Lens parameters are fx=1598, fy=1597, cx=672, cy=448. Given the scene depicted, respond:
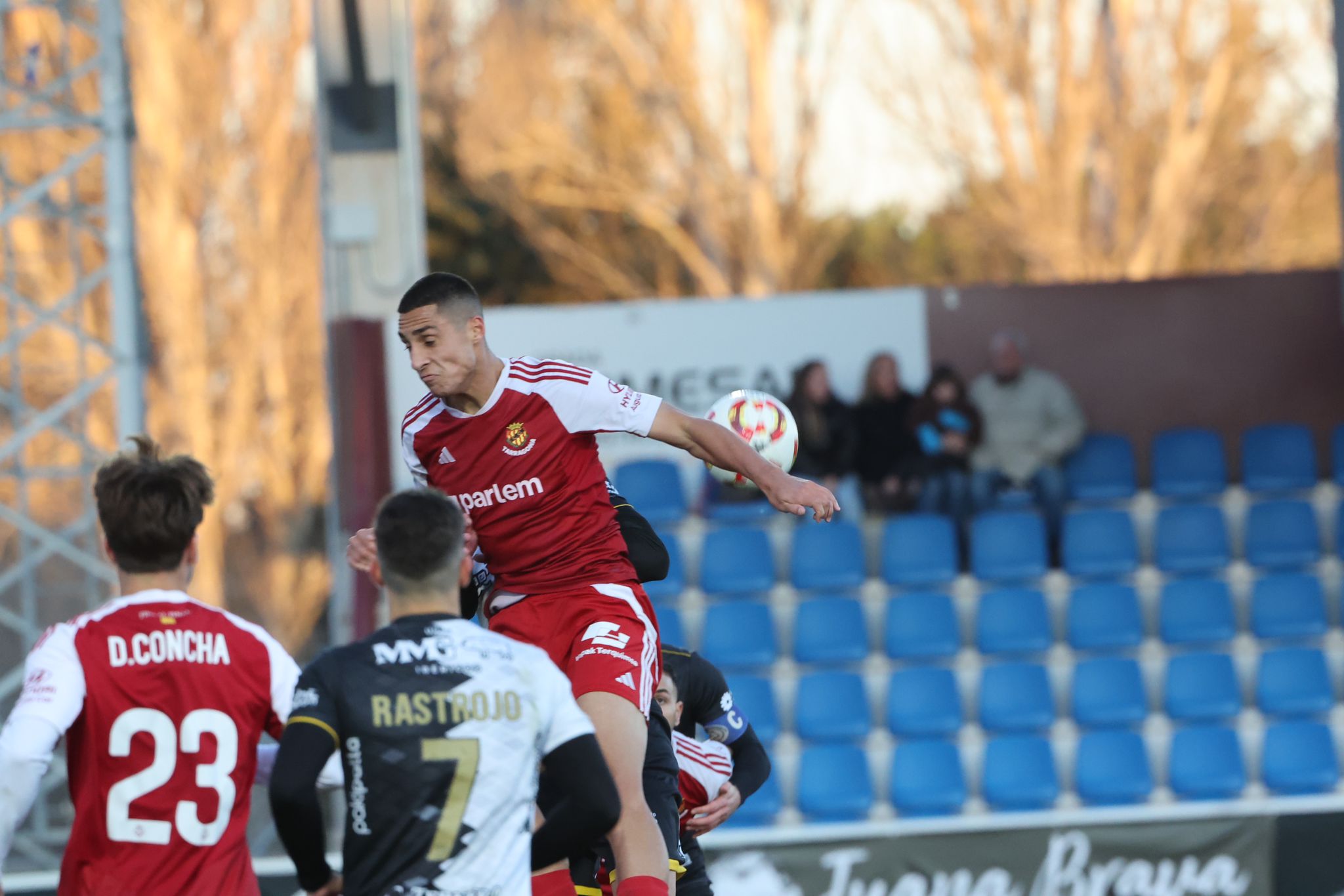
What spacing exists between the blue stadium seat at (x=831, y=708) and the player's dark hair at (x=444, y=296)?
6.32 m

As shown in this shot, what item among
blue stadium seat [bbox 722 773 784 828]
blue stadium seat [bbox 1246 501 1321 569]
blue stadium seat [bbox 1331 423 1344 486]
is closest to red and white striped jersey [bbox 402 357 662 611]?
blue stadium seat [bbox 722 773 784 828]

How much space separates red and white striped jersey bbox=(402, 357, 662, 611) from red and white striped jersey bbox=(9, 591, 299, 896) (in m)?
1.07

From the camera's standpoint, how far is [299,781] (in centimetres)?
314

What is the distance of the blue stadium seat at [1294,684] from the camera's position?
1029 cm

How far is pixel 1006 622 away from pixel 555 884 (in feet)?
21.1

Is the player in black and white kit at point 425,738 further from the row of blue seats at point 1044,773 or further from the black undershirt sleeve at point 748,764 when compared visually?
the row of blue seats at point 1044,773

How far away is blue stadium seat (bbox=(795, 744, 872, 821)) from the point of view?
962cm

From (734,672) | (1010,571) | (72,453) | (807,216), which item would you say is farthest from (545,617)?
(807,216)

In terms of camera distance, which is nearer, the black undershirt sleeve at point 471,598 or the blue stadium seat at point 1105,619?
the black undershirt sleeve at point 471,598

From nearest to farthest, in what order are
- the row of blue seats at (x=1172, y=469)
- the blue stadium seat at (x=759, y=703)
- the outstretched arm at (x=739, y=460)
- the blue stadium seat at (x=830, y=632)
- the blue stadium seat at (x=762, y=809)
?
the outstretched arm at (x=739, y=460) < the blue stadium seat at (x=762, y=809) < the blue stadium seat at (x=759, y=703) < the blue stadium seat at (x=830, y=632) < the row of blue seats at (x=1172, y=469)

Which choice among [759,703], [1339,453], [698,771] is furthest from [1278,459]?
[698,771]

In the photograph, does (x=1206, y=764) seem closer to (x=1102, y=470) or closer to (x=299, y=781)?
(x=1102, y=470)

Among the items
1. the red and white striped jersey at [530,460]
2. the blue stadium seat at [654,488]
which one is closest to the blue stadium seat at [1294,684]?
the blue stadium seat at [654,488]

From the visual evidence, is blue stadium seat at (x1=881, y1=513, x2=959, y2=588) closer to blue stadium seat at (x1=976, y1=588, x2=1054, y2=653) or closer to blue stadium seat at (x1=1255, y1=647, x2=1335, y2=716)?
blue stadium seat at (x1=976, y1=588, x2=1054, y2=653)
